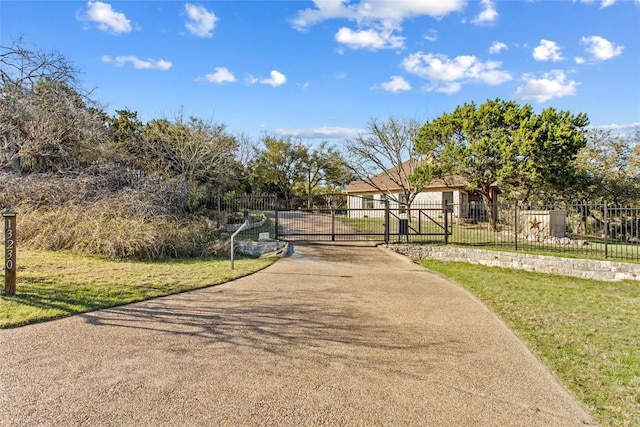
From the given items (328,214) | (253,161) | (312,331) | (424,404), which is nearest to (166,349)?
(312,331)

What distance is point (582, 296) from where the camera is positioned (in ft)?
25.1

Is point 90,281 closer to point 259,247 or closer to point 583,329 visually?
point 259,247

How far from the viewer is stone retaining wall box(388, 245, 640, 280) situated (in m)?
10.2

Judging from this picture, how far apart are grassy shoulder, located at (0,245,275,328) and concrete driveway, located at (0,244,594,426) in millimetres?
508

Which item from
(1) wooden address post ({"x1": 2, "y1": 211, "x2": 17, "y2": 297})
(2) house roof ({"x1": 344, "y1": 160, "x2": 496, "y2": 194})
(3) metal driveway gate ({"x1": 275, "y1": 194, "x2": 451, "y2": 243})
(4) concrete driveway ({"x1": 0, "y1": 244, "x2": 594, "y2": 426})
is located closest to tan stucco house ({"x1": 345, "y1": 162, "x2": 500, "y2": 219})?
(2) house roof ({"x1": 344, "y1": 160, "x2": 496, "y2": 194})

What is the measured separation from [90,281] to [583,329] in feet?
26.3

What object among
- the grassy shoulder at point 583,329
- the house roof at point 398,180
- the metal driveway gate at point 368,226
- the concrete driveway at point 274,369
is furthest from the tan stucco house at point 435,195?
the concrete driveway at point 274,369

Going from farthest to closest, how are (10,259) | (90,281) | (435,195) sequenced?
(435,195)
(90,281)
(10,259)

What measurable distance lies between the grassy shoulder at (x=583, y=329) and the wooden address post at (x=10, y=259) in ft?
23.7

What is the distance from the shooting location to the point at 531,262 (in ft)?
38.0

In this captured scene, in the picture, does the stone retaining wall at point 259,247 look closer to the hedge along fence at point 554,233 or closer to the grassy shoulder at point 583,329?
the grassy shoulder at point 583,329

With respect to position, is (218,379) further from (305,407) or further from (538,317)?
(538,317)

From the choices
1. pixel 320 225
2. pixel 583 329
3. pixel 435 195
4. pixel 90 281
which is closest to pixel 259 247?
pixel 90 281

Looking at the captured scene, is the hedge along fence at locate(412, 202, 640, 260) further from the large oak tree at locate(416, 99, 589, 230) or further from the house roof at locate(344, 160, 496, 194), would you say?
the house roof at locate(344, 160, 496, 194)
